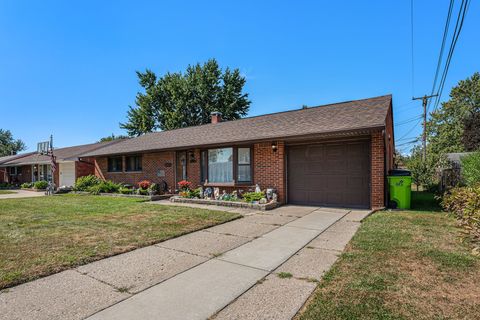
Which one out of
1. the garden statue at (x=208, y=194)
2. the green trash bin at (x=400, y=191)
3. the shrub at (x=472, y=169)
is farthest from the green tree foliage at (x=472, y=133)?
the garden statue at (x=208, y=194)

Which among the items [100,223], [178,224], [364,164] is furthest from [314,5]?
[100,223]

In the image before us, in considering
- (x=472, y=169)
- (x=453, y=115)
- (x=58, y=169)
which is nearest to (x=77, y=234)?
(x=472, y=169)

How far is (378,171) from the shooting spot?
25.7 feet

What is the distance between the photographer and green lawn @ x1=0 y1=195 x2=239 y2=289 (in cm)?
386

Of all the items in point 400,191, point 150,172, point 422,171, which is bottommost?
point 400,191

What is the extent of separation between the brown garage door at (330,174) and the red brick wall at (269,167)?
1.21ft

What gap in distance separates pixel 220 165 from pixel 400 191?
22.7 feet

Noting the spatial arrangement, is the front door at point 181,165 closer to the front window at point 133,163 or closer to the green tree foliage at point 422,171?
the front window at point 133,163

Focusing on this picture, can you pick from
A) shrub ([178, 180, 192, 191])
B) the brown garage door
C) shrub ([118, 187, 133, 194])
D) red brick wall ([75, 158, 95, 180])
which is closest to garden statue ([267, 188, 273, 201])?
the brown garage door

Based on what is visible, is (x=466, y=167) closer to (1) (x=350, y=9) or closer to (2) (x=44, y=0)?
(1) (x=350, y=9)

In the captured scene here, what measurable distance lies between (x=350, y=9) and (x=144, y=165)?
12.7m

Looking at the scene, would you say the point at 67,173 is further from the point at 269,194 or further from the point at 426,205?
the point at 426,205

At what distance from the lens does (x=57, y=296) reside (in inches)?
115

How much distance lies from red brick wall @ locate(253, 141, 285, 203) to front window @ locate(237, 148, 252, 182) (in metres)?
0.42
